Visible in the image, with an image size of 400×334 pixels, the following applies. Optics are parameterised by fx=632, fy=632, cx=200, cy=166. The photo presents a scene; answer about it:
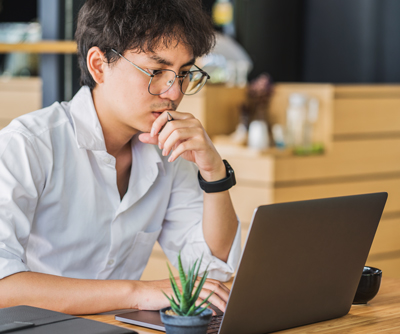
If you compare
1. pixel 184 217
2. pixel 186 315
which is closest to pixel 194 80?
pixel 184 217

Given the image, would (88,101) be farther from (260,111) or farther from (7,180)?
(260,111)

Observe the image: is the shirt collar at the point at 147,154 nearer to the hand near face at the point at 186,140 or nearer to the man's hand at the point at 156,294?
the hand near face at the point at 186,140

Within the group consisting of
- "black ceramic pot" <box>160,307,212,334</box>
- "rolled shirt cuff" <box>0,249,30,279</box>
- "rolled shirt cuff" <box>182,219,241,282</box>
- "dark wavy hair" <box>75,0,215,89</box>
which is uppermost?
"dark wavy hair" <box>75,0,215,89</box>

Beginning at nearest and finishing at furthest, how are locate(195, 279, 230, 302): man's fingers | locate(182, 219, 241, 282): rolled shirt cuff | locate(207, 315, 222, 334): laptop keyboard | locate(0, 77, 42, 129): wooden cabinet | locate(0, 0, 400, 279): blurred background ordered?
locate(207, 315, 222, 334): laptop keyboard < locate(195, 279, 230, 302): man's fingers < locate(182, 219, 241, 282): rolled shirt cuff < locate(0, 0, 400, 279): blurred background < locate(0, 77, 42, 129): wooden cabinet

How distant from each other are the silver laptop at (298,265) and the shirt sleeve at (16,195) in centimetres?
25

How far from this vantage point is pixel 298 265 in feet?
3.52

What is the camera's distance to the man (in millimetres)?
1376

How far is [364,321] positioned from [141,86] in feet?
2.26

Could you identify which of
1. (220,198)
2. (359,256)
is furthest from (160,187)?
(359,256)

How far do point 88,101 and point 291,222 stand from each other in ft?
2.35

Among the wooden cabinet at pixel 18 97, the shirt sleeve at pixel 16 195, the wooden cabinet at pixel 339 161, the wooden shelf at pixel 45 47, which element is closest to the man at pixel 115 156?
the shirt sleeve at pixel 16 195

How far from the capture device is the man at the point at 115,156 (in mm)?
1376

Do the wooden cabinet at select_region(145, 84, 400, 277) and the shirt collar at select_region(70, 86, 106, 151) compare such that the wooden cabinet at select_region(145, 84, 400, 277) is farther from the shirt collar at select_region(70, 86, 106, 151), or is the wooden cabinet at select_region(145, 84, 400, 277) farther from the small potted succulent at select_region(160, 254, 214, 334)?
the small potted succulent at select_region(160, 254, 214, 334)

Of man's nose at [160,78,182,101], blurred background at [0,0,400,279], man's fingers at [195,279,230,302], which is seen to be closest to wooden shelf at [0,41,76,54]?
blurred background at [0,0,400,279]
